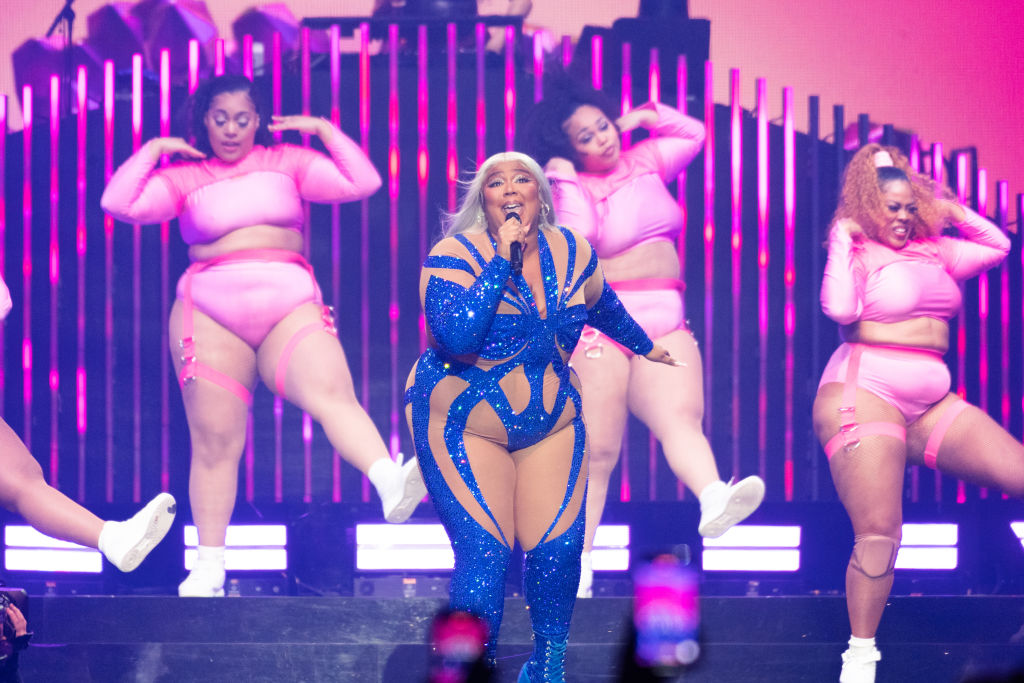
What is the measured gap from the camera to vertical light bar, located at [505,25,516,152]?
4309mm

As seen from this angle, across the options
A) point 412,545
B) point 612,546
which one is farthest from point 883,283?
point 412,545

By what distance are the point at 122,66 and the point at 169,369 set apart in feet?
3.91

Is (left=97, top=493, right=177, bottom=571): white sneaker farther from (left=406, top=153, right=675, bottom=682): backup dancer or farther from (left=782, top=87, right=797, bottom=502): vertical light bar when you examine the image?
(left=782, top=87, right=797, bottom=502): vertical light bar

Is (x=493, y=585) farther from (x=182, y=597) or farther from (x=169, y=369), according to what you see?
(x=169, y=369)

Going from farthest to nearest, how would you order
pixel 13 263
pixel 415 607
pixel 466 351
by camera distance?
pixel 13 263 < pixel 415 607 < pixel 466 351

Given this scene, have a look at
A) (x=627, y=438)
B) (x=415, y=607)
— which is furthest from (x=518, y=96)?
(x=415, y=607)

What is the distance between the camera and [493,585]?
8.26ft

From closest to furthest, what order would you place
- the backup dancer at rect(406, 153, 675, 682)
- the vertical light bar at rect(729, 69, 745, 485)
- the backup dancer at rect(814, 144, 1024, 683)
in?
1. the backup dancer at rect(406, 153, 675, 682)
2. the backup dancer at rect(814, 144, 1024, 683)
3. the vertical light bar at rect(729, 69, 745, 485)

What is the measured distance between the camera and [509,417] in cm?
257

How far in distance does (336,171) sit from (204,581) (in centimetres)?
158

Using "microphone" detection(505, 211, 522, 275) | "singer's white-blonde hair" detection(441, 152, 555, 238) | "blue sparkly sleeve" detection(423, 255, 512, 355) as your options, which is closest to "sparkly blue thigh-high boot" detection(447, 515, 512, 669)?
"blue sparkly sleeve" detection(423, 255, 512, 355)

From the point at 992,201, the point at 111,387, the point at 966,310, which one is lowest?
the point at 111,387

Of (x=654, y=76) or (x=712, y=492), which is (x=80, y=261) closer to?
(x=654, y=76)

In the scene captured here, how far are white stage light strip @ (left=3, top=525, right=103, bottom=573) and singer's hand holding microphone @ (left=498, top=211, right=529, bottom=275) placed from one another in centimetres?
269
